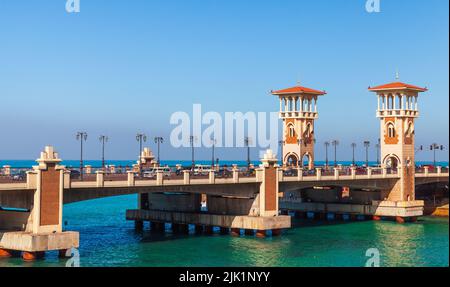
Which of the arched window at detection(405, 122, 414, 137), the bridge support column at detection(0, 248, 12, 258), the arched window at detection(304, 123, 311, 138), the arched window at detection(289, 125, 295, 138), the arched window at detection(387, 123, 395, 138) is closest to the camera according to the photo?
the bridge support column at detection(0, 248, 12, 258)

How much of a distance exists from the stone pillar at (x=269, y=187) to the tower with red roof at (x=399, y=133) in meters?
24.2

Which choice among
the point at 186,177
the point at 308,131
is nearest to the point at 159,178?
the point at 186,177

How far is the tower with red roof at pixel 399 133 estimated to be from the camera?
307 feet

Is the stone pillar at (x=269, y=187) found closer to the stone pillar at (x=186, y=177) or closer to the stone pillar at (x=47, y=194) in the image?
the stone pillar at (x=186, y=177)

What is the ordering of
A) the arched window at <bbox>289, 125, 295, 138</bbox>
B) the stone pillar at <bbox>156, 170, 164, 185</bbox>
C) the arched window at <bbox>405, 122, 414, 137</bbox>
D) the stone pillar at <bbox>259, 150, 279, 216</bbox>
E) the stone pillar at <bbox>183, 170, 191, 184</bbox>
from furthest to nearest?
the arched window at <bbox>289, 125, 295, 138</bbox> → the arched window at <bbox>405, 122, 414, 137</bbox> → the stone pillar at <bbox>259, 150, 279, 216</bbox> → the stone pillar at <bbox>183, 170, 191, 184</bbox> → the stone pillar at <bbox>156, 170, 164, 185</bbox>

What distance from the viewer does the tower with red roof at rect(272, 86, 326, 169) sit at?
97312 millimetres

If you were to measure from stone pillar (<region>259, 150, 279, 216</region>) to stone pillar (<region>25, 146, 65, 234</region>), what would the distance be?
23.2 meters

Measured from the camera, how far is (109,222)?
97.5 meters

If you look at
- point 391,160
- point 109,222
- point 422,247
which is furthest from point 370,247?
point 109,222

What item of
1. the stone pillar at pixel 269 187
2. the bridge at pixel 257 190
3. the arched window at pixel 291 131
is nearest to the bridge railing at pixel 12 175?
the bridge at pixel 257 190

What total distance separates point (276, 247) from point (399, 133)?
35686mm

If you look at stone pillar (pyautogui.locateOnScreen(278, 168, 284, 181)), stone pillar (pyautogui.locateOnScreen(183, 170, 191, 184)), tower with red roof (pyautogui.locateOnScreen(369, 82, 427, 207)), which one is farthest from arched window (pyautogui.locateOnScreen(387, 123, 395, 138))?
stone pillar (pyautogui.locateOnScreen(183, 170, 191, 184))

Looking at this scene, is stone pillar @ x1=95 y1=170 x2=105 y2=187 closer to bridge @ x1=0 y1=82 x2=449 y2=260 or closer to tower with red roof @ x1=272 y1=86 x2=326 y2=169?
bridge @ x1=0 y1=82 x2=449 y2=260
